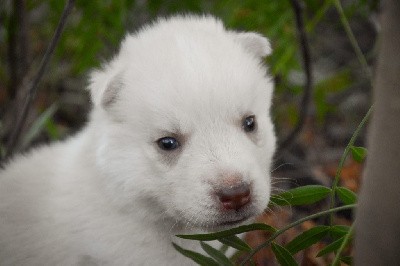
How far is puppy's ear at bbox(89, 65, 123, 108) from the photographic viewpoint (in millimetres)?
2648

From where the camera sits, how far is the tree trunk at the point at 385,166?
52.6 inches

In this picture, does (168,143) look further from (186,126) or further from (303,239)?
(303,239)

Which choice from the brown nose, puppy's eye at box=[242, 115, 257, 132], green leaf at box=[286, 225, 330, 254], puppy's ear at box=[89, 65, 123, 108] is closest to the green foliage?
green leaf at box=[286, 225, 330, 254]

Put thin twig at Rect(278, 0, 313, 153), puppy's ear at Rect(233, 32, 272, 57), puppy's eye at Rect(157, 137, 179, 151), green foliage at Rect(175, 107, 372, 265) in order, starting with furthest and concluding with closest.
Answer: thin twig at Rect(278, 0, 313, 153) < puppy's ear at Rect(233, 32, 272, 57) < puppy's eye at Rect(157, 137, 179, 151) < green foliage at Rect(175, 107, 372, 265)

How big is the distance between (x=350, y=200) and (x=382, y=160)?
835mm

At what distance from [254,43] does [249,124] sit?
0.50m

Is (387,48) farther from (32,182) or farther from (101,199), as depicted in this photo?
(32,182)

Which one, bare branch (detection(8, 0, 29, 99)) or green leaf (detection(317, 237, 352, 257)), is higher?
green leaf (detection(317, 237, 352, 257))

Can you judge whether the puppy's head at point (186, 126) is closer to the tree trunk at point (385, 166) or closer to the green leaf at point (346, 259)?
the green leaf at point (346, 259)

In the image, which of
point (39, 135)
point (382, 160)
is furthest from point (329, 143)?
point (382, 160)

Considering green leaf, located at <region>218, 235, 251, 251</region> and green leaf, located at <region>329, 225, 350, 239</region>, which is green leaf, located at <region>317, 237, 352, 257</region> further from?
green leaf, located at <region>218, 235, 251, 251</region>

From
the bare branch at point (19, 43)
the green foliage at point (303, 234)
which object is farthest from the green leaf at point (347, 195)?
the bare branch at point (19, 43)

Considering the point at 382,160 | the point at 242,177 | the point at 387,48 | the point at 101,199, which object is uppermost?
the point at 387,48

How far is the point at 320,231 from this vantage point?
2.13 m
